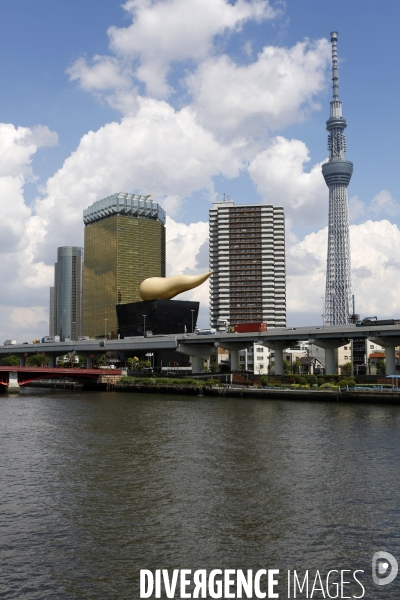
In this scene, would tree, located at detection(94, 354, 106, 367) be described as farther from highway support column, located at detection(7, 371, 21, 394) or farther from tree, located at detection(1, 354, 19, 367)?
highway support column, located at detection(7, 371, 21, 394)

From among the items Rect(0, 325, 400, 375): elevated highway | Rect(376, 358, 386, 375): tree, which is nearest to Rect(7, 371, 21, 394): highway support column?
Rect(0, 325, 400, 375): elevated highway

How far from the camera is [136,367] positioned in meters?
154

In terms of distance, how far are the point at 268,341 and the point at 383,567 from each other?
91.3m

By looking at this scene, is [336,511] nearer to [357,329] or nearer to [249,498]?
[249,498]

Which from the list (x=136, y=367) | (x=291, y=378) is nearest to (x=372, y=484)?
(x=291, y=378)

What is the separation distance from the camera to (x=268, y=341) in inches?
4402

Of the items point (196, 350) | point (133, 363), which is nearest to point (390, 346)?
point (196, 350)

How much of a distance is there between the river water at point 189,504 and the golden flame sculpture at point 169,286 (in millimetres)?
108547

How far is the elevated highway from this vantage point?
3775 inches

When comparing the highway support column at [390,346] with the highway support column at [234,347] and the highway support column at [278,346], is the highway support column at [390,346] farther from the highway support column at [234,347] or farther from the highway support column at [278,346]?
the highway support column at [234,347]

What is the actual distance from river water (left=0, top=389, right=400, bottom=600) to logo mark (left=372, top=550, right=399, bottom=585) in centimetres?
22


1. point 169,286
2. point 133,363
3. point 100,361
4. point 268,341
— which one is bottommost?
point 133,363

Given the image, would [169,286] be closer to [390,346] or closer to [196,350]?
[196,350]

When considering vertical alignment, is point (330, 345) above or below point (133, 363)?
above
